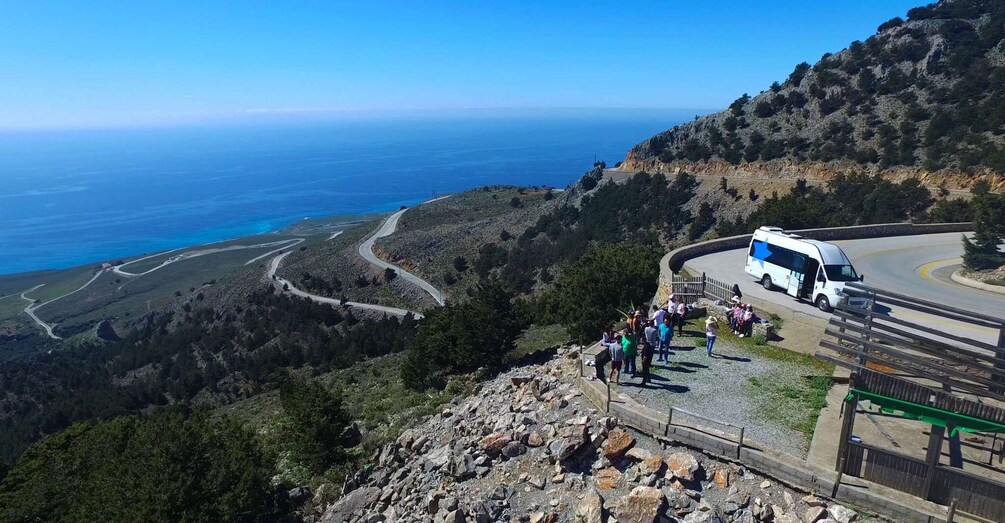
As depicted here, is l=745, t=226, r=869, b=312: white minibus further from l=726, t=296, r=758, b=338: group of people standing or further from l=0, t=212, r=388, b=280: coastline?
l=0, t=212, r=388, b=280: coastline

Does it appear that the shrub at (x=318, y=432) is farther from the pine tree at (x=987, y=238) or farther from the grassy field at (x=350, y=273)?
the grassy field at (x=350, y=273)

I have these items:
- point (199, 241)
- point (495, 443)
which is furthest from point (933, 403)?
point (199, 241)

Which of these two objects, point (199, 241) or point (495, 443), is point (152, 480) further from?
point (199, 241)

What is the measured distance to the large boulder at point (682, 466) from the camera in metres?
8.80

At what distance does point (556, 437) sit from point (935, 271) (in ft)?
61.1

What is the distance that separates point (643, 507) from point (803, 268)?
11.7 m

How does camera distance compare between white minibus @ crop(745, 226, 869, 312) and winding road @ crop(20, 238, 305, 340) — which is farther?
winding road @ crop(20, 238, 305, 340)

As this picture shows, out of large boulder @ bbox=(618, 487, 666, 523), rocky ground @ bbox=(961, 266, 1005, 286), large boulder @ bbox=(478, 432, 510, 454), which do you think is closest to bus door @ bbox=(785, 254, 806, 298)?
rocky ground @ bbox=(961, 266, 1005, 286)

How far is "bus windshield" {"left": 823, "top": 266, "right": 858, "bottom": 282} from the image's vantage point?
15.9m

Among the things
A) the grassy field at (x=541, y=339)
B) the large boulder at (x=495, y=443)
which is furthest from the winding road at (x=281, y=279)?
the large boulder at (x=495, y=443)

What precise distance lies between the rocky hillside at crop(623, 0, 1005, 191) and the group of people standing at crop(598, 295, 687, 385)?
30489 mm

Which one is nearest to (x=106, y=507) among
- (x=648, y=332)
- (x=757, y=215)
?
(x=648, y=332)

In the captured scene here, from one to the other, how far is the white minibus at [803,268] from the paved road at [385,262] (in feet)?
111

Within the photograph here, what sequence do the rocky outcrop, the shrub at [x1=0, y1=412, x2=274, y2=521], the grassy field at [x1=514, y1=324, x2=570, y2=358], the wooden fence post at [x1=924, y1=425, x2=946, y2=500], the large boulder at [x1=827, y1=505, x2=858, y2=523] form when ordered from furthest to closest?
1. the rocky outcrop
2. the grassy field at [x1=514, y1=324, x2=570, y2=358]
3. the shrub at [x1=0, y1=412, x2=274, y2=521]
4. the large boulder at [x1=827, y1=505, x2=858, y2=523]
5. the wooden fence post at [x1=924, y1=425, x2=946, y2=500]
